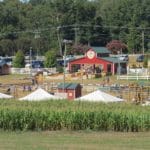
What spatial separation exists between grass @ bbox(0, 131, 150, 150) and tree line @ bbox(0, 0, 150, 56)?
9858cm

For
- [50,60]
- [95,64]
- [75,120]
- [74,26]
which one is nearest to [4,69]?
[50,60]

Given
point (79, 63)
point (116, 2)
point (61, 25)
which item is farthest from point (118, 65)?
point (116, 2)

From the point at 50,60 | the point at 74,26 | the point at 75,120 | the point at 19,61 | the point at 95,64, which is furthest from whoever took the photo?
the point at 74,26

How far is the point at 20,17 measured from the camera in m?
142

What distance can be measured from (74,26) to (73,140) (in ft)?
357

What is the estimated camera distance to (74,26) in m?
134

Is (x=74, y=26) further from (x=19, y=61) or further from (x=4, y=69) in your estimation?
(x=4, y=69)

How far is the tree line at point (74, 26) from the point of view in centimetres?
12962

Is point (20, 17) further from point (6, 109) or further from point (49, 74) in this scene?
point (6, 109)

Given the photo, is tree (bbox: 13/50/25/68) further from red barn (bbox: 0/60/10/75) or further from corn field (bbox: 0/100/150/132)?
corn field (bbox: 0/100/150/132)

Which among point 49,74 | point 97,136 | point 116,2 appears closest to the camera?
point 97,136

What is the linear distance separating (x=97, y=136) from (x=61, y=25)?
10691cm

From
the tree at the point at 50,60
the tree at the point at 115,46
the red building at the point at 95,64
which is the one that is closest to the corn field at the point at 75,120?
the red building at the point at 95,64

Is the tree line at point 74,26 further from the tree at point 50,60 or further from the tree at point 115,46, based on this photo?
the tree at point 50,60
